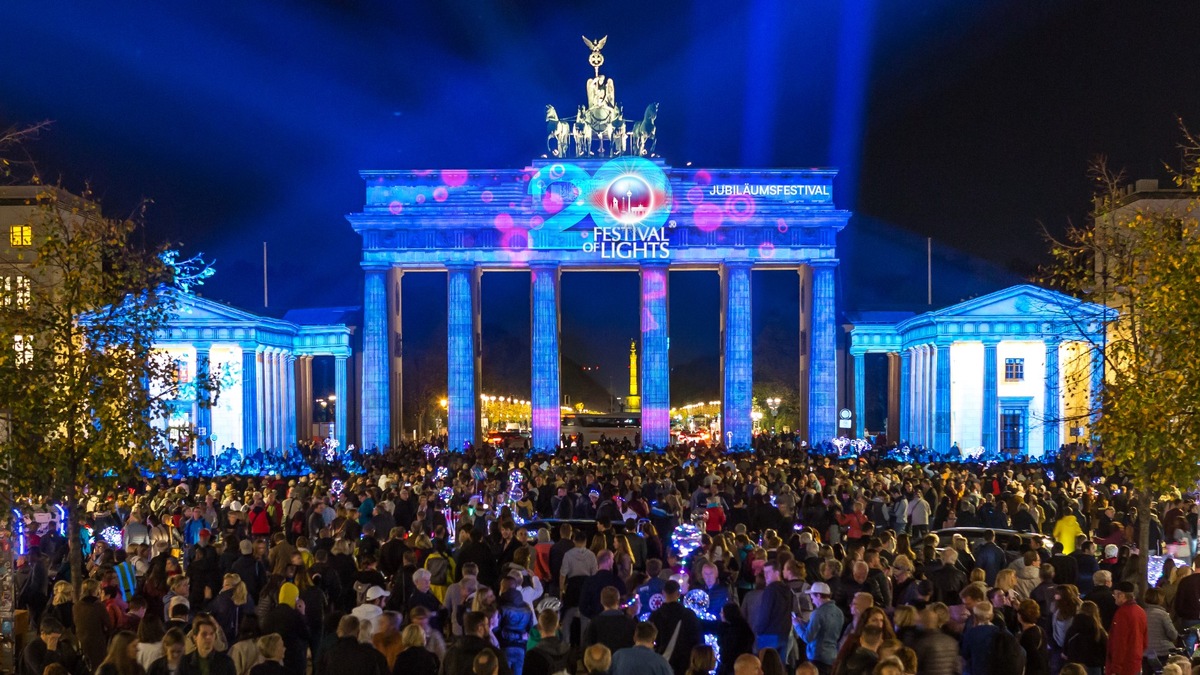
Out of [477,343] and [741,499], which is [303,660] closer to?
[741,499]

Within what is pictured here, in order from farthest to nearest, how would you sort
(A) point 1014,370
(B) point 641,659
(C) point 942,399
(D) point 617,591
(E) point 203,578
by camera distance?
(A) point 1014,370 < (C) point 942,399 < (E) point 203,578 < (D) point 617,591 < (B) point 641,659

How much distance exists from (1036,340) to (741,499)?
3918 cm

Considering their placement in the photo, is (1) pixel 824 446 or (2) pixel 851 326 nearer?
(1) pixel 824 446

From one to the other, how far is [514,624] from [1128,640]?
6.34 meters

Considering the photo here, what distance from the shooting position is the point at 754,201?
63375 mm

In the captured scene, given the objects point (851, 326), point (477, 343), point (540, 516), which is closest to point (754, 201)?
point (851, 326)

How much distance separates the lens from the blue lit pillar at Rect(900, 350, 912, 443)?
65562mm

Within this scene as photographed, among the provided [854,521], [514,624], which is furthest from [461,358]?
Result: [514,624]

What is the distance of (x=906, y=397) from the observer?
66938mm

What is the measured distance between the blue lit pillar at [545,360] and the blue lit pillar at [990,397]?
21.3 metres

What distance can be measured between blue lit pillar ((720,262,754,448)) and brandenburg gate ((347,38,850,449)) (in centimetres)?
6

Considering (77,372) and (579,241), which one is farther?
(579,241)

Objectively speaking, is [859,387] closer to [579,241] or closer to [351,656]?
[579,241]

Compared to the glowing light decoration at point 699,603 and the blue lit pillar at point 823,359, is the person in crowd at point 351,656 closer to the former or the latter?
the glowing light decoration at point 699,603
